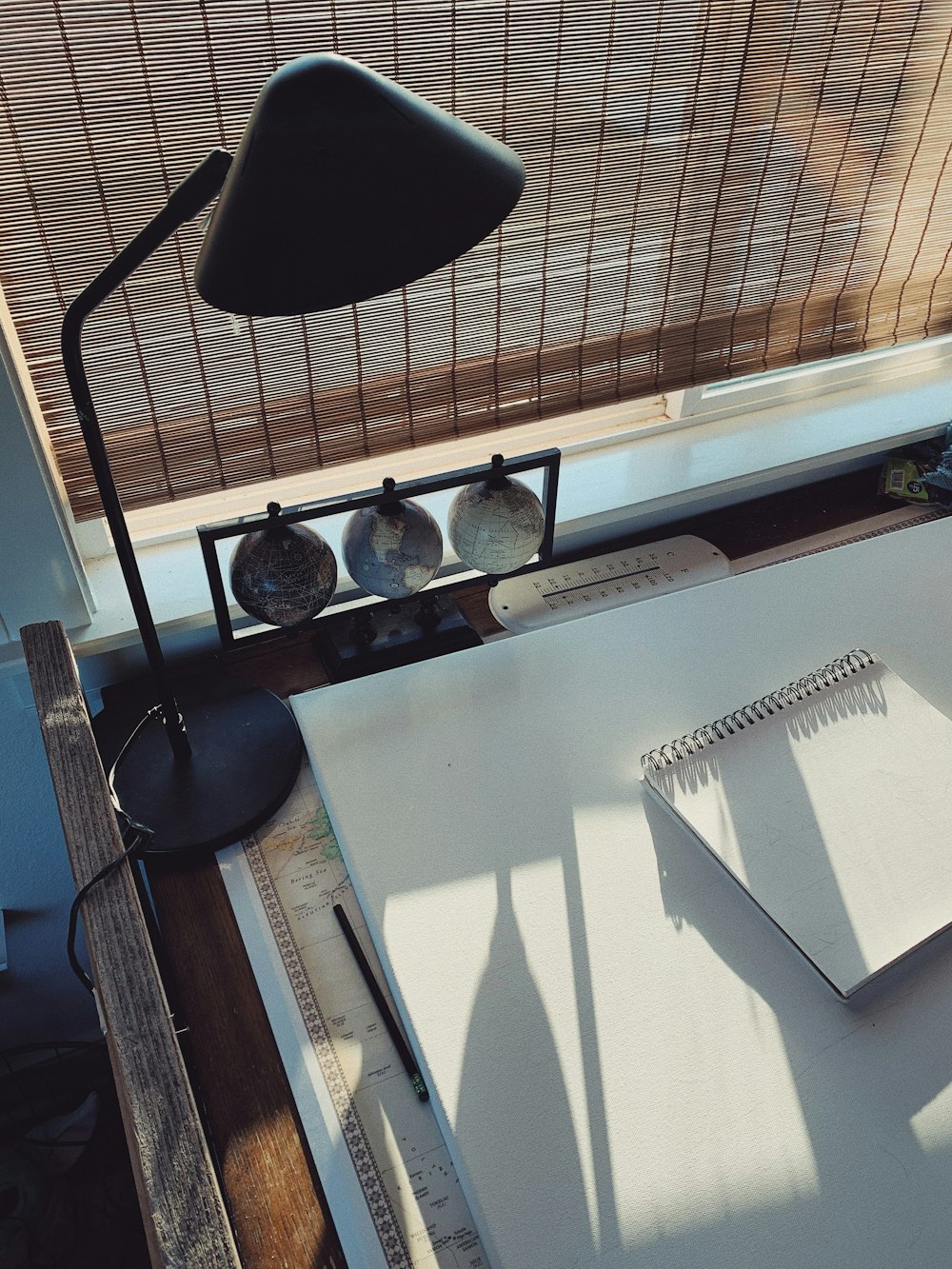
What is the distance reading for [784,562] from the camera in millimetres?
1133

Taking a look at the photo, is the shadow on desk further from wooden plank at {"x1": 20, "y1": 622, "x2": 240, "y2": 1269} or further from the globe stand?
the globe stand

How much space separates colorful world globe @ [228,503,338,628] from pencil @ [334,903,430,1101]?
11.3 inches

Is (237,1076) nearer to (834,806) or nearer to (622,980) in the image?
(622,980)

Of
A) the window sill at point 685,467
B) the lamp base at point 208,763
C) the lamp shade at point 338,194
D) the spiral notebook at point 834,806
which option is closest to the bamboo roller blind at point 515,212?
the window sill at point 685,467

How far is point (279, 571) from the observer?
882 mm

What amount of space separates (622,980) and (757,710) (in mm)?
320

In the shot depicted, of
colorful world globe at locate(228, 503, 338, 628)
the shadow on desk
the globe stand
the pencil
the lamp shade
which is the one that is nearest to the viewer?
the lamp shade

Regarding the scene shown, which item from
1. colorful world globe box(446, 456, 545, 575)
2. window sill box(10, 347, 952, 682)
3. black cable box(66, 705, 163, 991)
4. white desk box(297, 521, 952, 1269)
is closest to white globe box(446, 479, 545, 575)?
colorful world globe box(446, 456, 545, 575)

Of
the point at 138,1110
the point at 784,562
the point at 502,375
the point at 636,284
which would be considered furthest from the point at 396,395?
the point at 138,1110

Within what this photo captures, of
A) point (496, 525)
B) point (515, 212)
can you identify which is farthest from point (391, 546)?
point (515, 212)

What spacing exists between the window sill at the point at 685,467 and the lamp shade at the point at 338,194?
2.00ft

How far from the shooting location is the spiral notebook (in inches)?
29.7

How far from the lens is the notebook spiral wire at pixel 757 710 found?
891mm

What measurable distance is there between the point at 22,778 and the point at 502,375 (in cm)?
80
